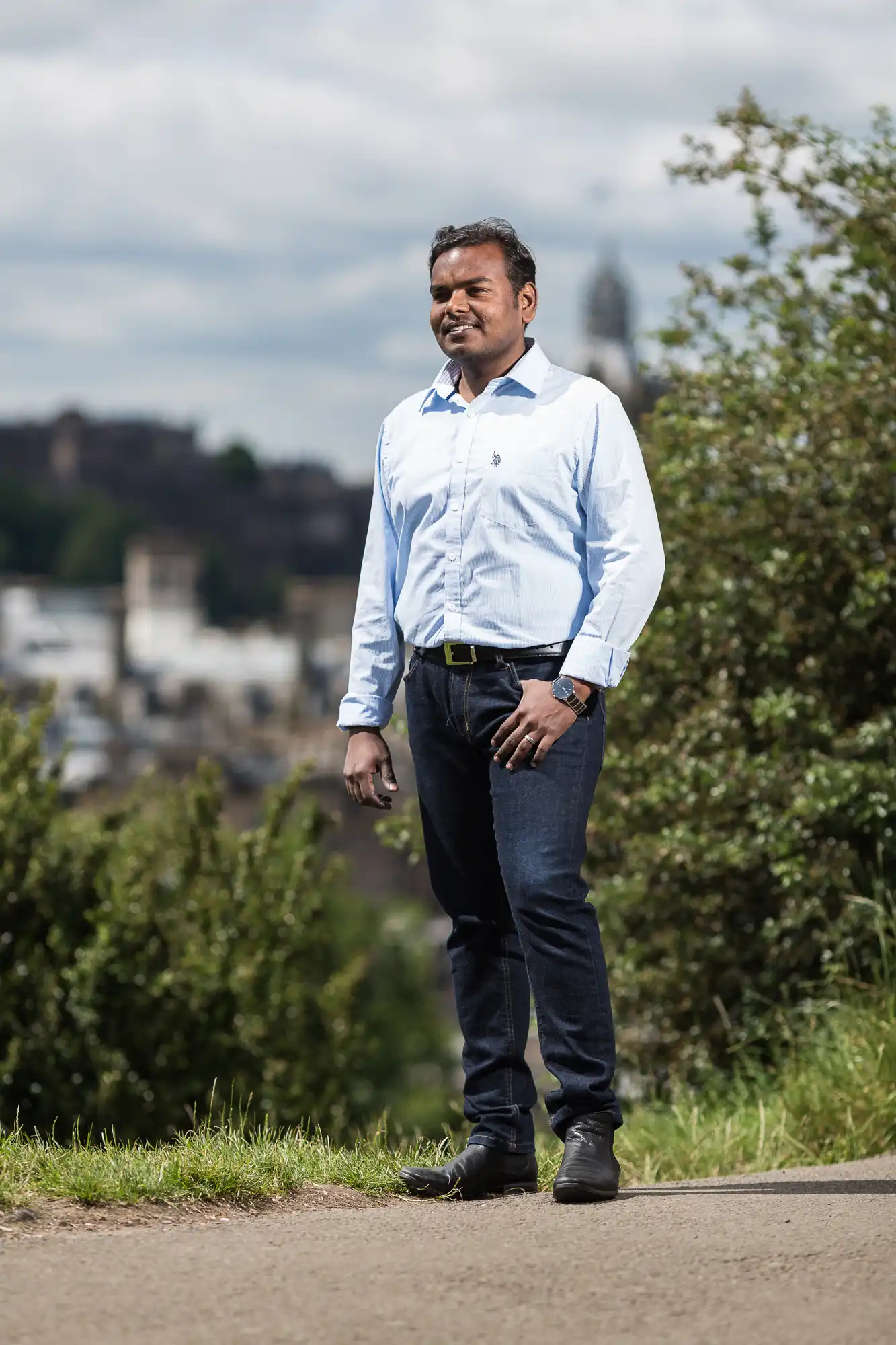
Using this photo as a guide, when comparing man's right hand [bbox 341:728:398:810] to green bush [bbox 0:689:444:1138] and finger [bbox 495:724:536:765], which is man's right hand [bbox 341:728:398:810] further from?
green bush [bbox 0:689:444:1138]

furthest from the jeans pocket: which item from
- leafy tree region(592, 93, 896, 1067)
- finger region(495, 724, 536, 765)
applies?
leafy tree region(592, 93, 896, 1067)

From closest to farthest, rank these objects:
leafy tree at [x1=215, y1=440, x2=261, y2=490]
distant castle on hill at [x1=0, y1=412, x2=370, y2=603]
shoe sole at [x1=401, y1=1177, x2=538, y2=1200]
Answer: shoe sole at [x1=401, y1=1177, x2=538, y2=1200], distant castle on hill at [x1=0, y1=412, x2=370, y2=603], leafy tree at [x1=215, y1=440, x2=261, y2=490]

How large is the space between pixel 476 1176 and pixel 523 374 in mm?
1593

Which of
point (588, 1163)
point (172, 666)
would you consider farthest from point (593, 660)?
point (172, 666)

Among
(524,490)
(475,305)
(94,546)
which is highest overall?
(94,546)

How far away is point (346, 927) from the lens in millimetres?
45969

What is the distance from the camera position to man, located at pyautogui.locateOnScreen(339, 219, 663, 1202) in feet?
12.8

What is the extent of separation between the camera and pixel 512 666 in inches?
156

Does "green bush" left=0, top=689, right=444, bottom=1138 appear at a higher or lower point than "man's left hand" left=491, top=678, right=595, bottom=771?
lower

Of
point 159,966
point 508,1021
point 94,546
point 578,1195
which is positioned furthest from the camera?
point 94,546

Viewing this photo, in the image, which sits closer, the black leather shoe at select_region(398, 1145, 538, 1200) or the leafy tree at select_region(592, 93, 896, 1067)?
the black leather shoe at select_region(398, 1145, 538, 1200)

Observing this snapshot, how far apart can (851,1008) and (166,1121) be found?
490cm

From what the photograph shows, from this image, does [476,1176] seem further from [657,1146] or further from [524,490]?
[657,1146]

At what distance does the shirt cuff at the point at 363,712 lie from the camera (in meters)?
4.25
